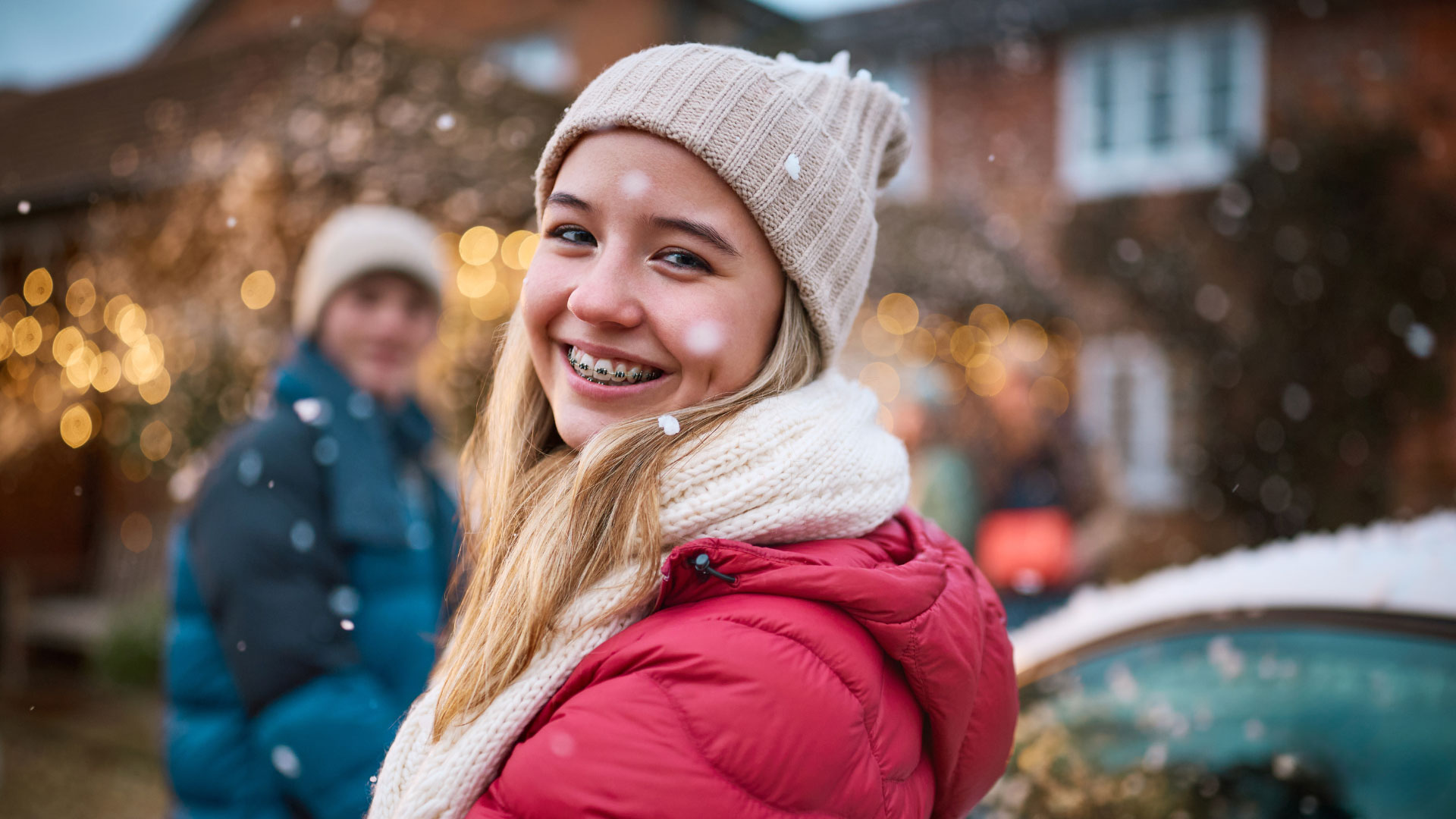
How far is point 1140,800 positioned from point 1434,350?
978 centimetres

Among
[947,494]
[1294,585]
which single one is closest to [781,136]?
[1294,585]

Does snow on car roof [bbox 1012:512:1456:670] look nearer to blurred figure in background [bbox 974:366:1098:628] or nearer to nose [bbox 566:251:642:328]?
nose [bbox 566:251:642:328]

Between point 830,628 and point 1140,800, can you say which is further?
point 1140,800

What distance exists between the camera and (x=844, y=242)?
1.21 metres

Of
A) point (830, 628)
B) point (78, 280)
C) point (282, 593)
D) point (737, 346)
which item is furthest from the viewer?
point (78, 280)

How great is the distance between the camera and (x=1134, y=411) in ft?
36.3

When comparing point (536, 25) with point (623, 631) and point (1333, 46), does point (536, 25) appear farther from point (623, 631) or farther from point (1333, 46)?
point (623, 631)

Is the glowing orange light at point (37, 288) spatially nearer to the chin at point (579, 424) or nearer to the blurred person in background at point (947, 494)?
the blurred person in background at point (947, 494)

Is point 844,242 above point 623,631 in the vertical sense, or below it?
above

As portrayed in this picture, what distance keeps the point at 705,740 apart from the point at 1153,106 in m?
12.0

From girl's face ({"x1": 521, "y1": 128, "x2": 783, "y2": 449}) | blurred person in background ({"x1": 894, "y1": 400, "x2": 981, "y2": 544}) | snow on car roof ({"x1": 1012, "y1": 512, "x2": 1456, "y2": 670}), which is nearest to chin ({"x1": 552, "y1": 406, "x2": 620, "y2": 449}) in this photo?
girl's face ({"x1": 521, "y1": 128, "x2": 783, "y2": 449})

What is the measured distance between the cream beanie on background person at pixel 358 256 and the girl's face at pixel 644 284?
4.92 ft

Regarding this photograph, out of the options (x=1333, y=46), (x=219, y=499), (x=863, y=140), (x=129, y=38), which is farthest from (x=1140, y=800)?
(x=1333, y=46)

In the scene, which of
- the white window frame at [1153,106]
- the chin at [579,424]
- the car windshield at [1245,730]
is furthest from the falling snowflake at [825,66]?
the white window frame at [1153,106]
